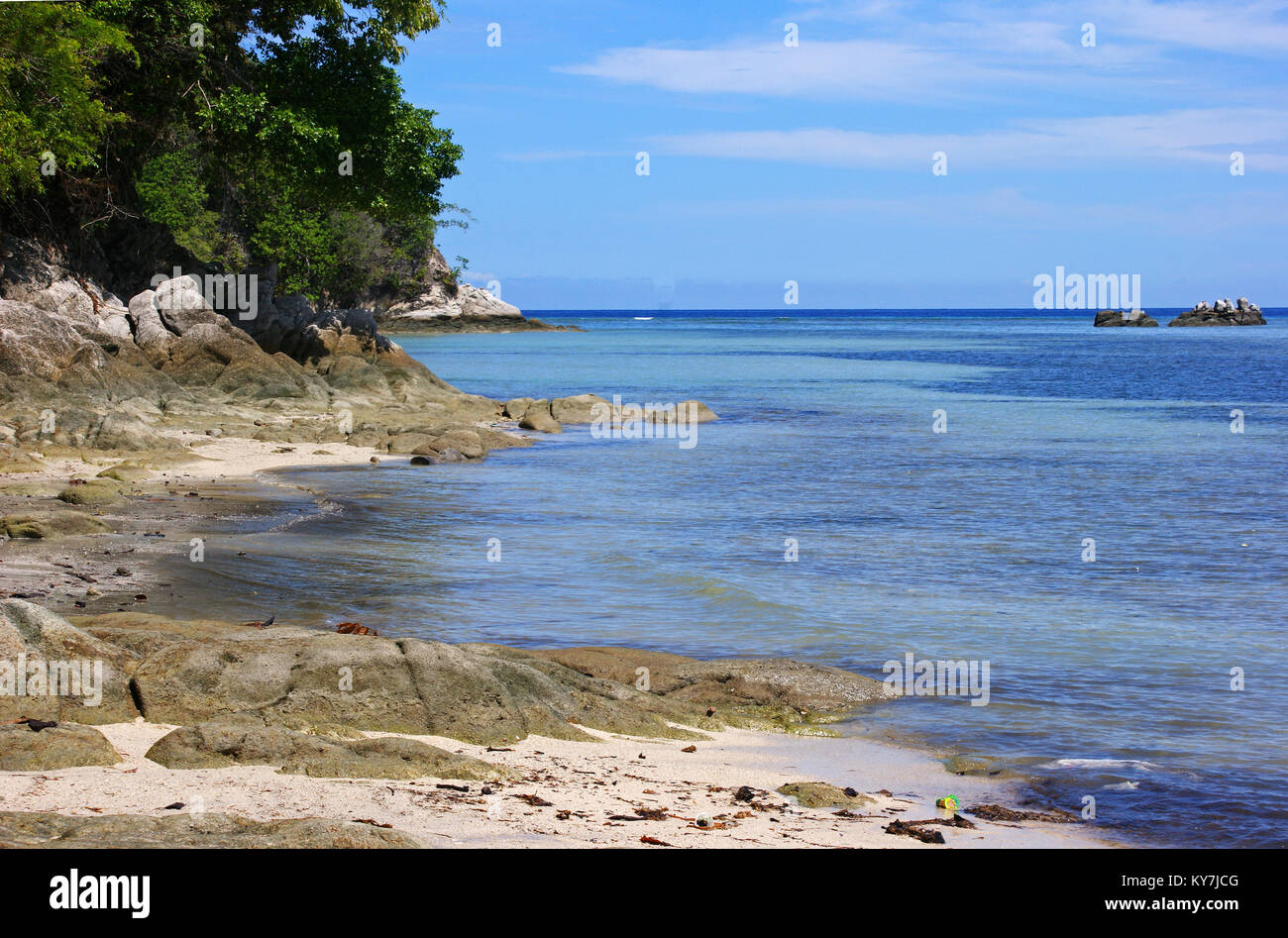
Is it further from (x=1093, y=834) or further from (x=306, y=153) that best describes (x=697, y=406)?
(x=1093, y=834)

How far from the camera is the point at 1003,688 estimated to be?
9.95m

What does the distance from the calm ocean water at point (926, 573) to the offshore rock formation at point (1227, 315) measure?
130 meters

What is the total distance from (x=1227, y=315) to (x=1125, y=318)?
42.6 feet

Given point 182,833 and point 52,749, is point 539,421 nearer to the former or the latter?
point 52,749

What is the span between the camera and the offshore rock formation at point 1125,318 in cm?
15500

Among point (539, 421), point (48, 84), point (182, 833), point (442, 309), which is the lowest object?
point (182, 833)

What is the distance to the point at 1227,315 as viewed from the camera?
488ft

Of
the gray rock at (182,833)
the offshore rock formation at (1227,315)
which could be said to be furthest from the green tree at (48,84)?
the offshore rock formation at (1227,315)

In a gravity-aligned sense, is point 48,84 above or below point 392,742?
above

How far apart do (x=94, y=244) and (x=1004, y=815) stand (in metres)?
32.2

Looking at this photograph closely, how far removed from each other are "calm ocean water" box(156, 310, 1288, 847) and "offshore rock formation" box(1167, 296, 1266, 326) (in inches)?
5104

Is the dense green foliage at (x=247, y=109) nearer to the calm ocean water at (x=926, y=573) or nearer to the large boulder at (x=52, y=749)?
the calm ocean water at (x=926, y=573)

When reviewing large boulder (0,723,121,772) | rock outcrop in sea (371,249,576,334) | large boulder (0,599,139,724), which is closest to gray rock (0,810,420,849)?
large boulder (0,723,121,772)

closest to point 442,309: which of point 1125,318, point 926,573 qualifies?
point 1125,318
